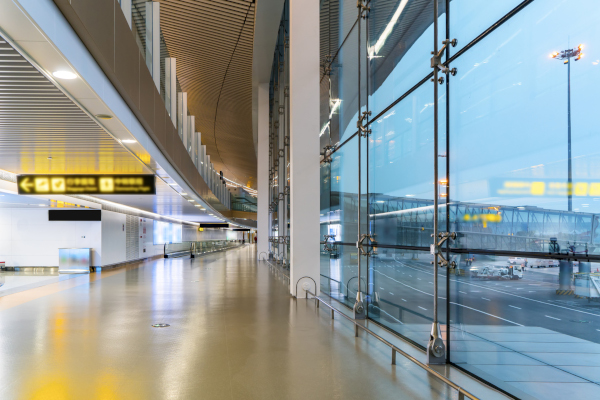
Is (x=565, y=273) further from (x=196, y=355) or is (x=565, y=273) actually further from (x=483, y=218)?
(x=196, y=355)

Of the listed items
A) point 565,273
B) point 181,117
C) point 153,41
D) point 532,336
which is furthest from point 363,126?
point 181,117

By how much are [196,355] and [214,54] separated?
1423cm

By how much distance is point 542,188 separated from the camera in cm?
372

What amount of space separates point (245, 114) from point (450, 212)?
943 inches

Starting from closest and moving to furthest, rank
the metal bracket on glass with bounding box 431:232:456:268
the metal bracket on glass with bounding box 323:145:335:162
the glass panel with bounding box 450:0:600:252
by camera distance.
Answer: the glass panel with bounding box 450:0:600:252 → the metal bracket on glass with bounding box 431:232:456:268 → the metal bracket on glass with bounding box 323:145:335:162

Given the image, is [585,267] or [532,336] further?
[532,336]

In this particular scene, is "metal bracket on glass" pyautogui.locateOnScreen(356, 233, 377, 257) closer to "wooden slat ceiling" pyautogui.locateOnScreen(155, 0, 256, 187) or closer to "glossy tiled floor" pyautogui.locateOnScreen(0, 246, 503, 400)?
"glossy tiled floor" pyautogui.locateOnScreen(0, 246, 503, 400)

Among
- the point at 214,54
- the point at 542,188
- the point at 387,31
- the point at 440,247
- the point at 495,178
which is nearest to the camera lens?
the point at 542,188

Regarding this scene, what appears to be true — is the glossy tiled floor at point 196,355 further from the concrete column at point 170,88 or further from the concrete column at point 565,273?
the concrete column at point 170,88

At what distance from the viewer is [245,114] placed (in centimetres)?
2811

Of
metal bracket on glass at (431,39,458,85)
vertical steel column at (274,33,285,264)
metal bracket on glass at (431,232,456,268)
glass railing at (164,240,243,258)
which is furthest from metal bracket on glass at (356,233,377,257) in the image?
glass railing at (164,240,243,258)

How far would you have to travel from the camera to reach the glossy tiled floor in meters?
4.39

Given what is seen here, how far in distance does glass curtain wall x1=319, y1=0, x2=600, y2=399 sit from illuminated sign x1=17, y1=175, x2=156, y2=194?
5196 mm

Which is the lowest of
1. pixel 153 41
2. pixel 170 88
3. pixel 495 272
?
pixel 495 272
